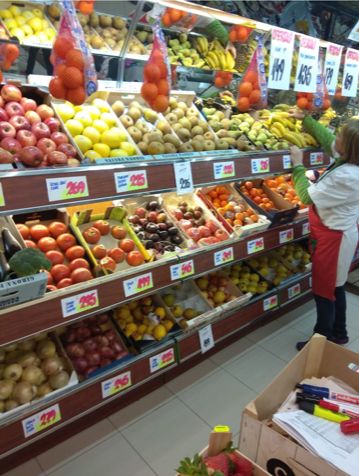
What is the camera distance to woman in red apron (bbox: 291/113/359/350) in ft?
8.23

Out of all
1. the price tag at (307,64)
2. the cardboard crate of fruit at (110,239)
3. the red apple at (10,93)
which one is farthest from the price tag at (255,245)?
the red apple at (10,93)

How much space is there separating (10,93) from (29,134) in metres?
0.28

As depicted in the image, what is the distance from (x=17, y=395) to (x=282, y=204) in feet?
7.88

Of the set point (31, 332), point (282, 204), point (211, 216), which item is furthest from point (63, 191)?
point (282, 204)

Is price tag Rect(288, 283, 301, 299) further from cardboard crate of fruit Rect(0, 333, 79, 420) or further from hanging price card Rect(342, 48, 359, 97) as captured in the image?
cardboard crate of fruit Rect(0, 333, 79, 420)

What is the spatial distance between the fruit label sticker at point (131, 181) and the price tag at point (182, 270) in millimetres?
570

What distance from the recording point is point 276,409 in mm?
1798

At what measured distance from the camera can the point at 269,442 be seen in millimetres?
1506

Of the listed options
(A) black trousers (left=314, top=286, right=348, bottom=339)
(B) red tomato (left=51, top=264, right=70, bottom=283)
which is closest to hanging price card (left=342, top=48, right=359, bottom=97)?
(A) black trousers (left=314, top=286, right=348, bottom=339)

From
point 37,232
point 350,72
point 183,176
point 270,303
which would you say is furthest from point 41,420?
point 350,72

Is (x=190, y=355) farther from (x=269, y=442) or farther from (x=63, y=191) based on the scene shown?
(x=63, y=191)

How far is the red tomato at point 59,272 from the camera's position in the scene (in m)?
1.91

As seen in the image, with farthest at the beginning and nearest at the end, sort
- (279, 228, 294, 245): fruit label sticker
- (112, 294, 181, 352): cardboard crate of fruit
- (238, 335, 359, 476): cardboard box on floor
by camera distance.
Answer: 1. (279, 228, 294, 245): fruit label sticker
2. (112, 294, 181, 352): cardboard crate of fruit
3. (238, 335, 359, 476): cardboard box on floor

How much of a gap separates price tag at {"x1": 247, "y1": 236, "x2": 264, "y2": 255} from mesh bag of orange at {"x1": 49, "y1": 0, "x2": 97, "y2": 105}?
5.25 ft
